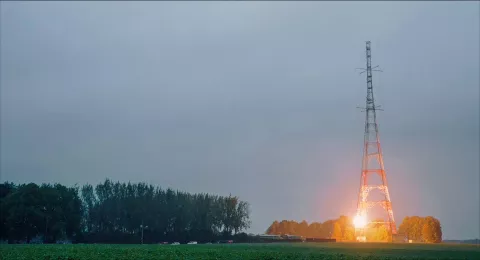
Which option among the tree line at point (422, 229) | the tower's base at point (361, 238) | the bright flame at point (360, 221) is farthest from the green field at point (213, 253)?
the tree line at point (422, 229)

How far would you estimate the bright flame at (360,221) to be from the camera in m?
110

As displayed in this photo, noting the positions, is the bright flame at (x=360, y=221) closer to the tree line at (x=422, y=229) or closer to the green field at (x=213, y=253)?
the tree line at (x=422, y=229)

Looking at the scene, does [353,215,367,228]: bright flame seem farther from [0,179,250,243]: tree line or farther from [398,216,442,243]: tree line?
[0,179,250,243]: tree line

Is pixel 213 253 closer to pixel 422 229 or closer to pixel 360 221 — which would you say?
pixel 360 221

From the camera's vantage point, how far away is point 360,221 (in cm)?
11056

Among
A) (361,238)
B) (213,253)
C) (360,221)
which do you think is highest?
(360,221)

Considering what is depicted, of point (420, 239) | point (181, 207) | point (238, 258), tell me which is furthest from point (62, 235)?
point (420, 239)

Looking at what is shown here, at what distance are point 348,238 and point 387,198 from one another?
24874 mm

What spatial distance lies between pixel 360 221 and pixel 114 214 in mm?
66409

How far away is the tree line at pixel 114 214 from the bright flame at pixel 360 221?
4059cm

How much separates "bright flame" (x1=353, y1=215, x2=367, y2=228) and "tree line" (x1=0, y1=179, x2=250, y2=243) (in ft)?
133

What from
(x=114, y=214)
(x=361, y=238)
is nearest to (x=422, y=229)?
(x=361, y=238)

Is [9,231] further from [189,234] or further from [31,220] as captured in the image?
[189,234]

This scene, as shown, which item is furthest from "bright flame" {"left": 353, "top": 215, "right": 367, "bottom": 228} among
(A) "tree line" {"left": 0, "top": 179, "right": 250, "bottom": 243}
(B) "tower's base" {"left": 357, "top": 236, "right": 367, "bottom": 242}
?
(A) "tree line" {"left": 0, "top": 179, "right": 250, "bottom": 243}
